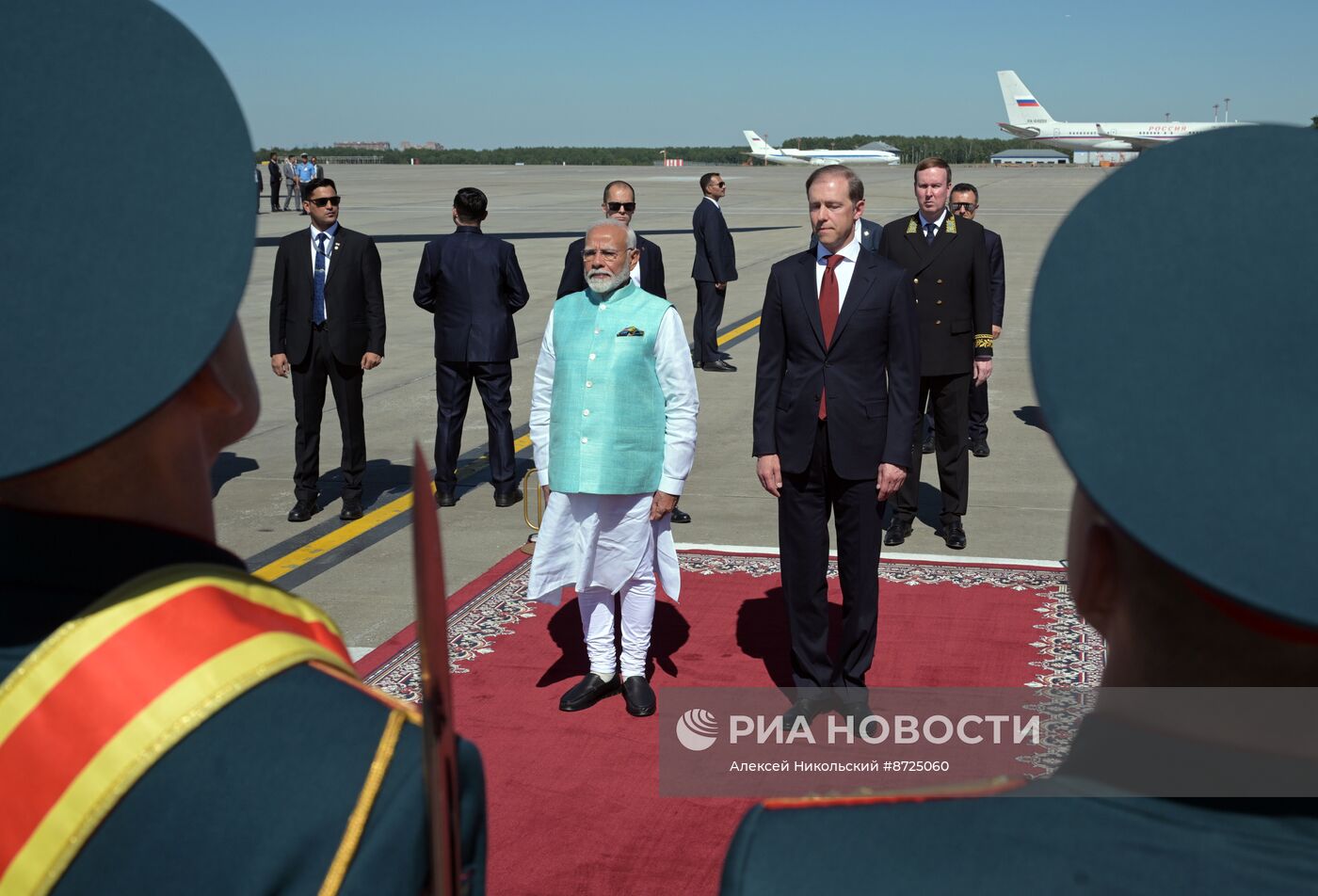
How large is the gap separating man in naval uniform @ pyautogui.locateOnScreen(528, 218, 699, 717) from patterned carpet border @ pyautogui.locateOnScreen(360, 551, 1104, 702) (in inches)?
28.9

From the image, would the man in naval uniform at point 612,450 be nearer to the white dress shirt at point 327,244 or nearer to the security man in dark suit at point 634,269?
the security man in dark suit at point 634,269

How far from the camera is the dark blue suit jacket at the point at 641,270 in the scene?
8039 millimetres

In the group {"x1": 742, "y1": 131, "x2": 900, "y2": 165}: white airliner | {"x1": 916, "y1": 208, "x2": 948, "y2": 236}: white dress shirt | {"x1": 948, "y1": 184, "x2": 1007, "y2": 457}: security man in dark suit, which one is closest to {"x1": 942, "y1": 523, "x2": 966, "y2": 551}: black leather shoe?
{"x1": 916, "y1": 208, "x2": 948, "y2": 236}: white dress shirt

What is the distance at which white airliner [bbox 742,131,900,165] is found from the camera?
346 ft

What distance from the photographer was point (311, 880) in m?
1.02

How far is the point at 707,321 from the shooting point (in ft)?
44.8

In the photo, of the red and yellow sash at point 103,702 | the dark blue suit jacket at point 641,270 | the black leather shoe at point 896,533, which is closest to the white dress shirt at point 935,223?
the dark blue suit jacket at point 641,270

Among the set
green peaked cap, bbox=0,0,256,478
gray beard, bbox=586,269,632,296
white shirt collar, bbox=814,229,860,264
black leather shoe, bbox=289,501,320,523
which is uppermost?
green peaked cap, bbox=0,0,256,478

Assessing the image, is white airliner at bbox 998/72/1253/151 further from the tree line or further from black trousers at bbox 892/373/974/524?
black trousers at bbox 892/373/974/524

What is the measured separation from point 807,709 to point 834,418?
1.26 m

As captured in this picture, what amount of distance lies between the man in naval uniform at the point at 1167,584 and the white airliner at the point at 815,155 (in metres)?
102

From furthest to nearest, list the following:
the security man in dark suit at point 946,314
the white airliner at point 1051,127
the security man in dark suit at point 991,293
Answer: the white airliner at point 1051,127 → the security man in dark suit at point 991,293 → the security man in dark suit at point 946,314

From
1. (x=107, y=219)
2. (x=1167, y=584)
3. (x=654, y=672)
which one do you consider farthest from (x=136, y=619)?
(x=654, y=672)

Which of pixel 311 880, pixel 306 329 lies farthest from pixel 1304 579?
pixel 306 329
